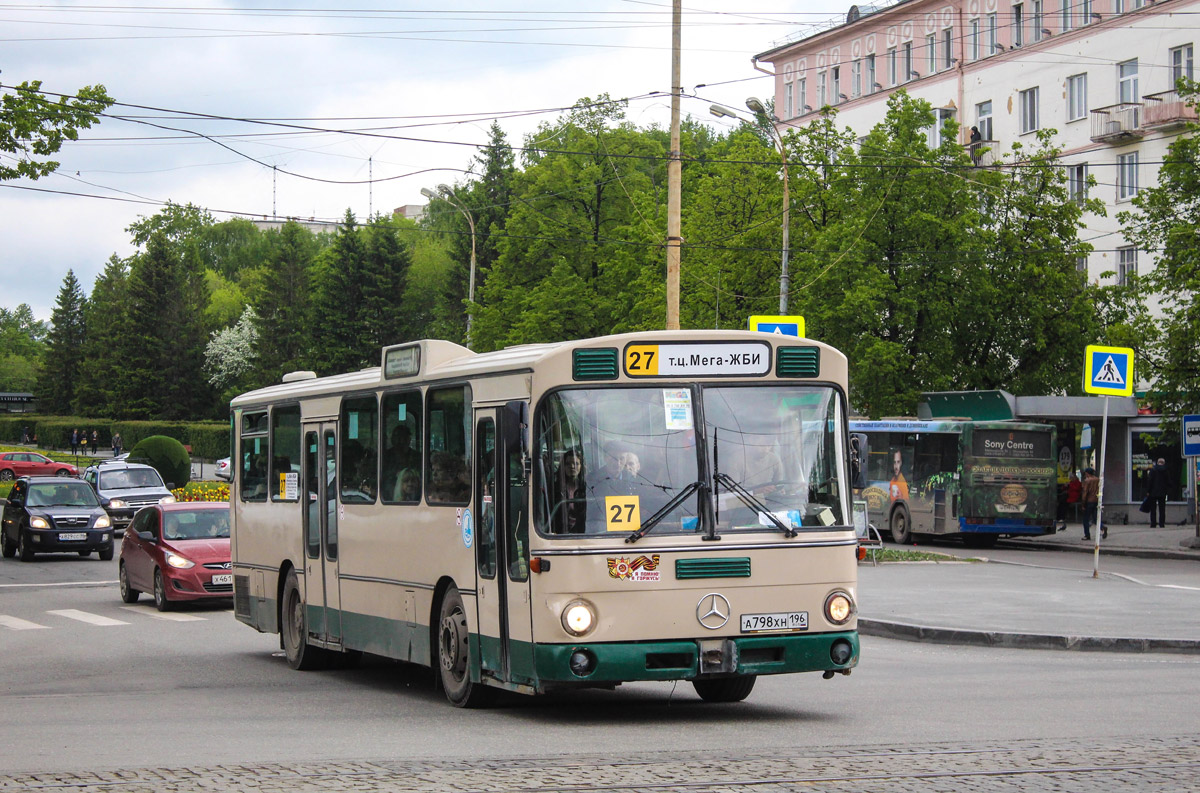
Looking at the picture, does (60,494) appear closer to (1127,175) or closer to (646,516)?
(646,516)

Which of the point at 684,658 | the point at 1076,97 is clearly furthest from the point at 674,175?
the point at 1076,97

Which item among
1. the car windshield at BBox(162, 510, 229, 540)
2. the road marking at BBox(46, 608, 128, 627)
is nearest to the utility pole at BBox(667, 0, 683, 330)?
the car windshield at BBox(162, 510, 229, 540)

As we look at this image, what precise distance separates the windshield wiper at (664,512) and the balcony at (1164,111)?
150 feet

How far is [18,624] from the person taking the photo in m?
20.6

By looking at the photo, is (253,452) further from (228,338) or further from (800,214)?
(228,338)

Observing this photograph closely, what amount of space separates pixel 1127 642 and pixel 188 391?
9228 centimetres

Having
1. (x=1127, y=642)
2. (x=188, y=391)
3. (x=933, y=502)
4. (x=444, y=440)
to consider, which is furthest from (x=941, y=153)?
(x=188, y=391)

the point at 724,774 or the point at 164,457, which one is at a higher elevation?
the point at 164,457

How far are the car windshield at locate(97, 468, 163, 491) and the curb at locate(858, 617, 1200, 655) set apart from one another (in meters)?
27.8

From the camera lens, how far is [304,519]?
582 inches

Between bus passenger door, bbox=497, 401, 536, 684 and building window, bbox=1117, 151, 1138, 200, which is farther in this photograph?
building window, bbox=1117, 151, 1138, 200

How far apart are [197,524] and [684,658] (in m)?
14.9

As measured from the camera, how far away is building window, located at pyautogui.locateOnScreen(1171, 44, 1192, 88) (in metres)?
51.5

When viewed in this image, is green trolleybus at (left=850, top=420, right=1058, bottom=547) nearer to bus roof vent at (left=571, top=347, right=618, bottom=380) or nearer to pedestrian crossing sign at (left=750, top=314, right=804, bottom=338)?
pedestrian crossing sign at (left=750, top=314, right=804, bottom=338)
